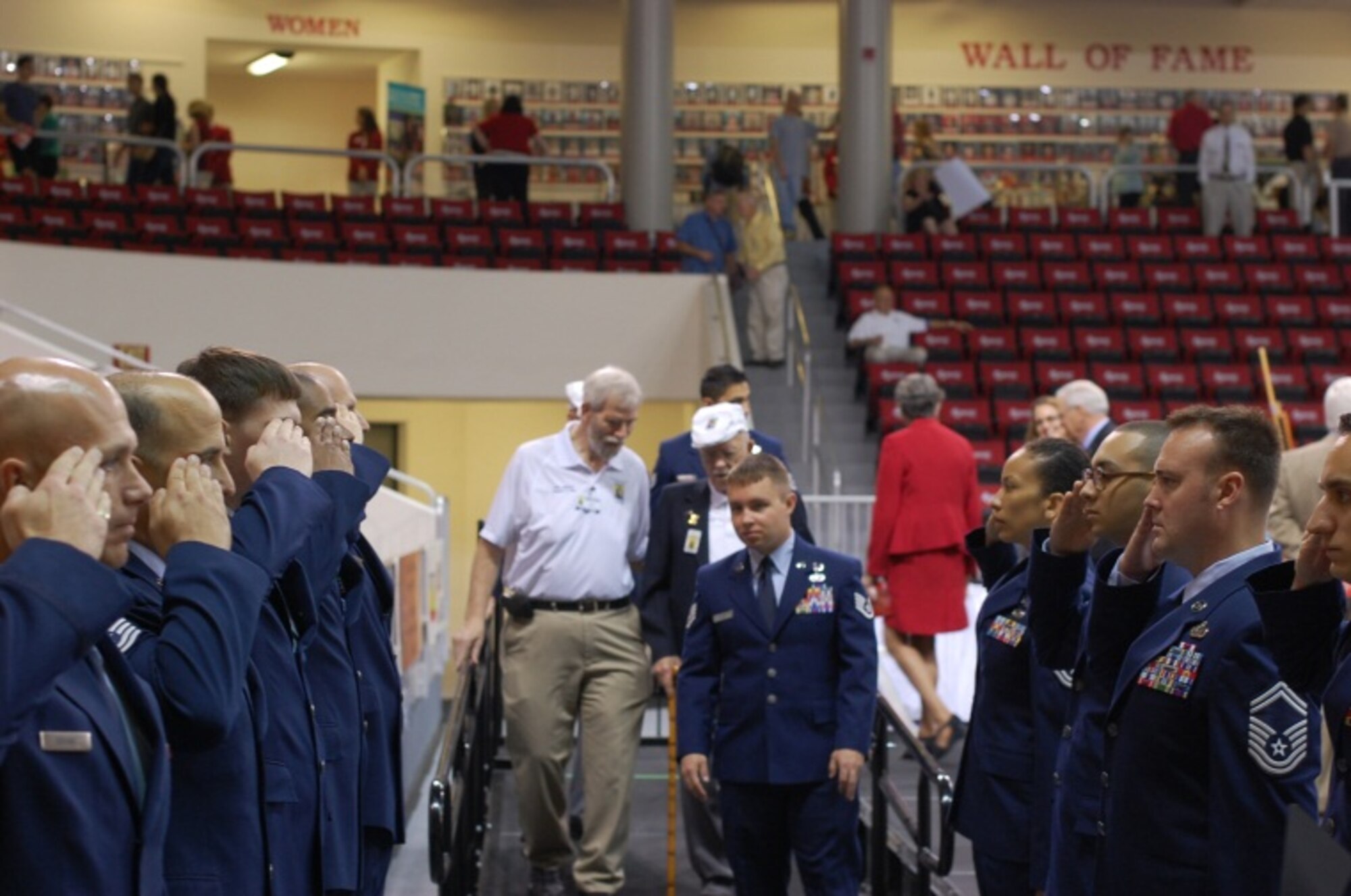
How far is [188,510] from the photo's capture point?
2.91 m

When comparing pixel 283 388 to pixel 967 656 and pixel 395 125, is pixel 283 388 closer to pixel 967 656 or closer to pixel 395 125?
pixel 967 656

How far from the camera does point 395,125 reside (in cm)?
2098

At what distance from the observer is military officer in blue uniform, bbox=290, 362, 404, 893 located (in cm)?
429

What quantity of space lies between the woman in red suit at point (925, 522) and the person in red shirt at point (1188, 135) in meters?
10.7

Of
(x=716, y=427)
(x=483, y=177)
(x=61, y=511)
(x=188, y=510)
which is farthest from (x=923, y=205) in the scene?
(x=61, y=511)

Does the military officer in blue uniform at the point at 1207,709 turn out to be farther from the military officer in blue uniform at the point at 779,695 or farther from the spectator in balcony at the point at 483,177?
the spectator in balcony at the point at 483,177

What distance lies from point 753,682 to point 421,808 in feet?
10.4

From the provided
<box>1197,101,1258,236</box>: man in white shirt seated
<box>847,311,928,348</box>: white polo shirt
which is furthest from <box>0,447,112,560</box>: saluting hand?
<box>1197,101,1258,236</box>: man in white shirt seated

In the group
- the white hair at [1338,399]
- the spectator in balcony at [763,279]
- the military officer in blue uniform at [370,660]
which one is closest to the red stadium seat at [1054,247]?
the spectator in balcony at [763,279]

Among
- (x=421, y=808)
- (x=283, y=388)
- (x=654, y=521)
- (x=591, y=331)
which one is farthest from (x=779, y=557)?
(x=591, y=331)

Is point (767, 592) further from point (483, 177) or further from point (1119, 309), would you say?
point (483, 177)

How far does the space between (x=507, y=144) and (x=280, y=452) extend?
14702 mm

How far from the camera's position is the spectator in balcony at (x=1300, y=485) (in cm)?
710

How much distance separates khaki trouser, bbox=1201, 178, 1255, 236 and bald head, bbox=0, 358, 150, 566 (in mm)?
16426
